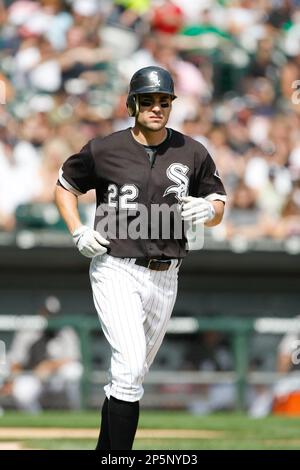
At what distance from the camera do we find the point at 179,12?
1260 centimetres

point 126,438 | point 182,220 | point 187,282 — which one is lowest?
point 126,438

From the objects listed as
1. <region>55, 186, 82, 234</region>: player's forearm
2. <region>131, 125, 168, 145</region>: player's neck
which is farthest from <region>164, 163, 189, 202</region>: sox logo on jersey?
<region>55, 186, 82, 234</region>: player's forearm

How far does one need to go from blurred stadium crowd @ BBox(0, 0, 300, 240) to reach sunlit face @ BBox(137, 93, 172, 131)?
4.93m

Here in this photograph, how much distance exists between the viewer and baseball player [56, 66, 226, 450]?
4.93 m

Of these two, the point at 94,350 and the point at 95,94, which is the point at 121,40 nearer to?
the point at 95,94

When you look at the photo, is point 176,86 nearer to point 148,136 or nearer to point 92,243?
point 148,136

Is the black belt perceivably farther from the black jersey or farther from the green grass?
the green grass

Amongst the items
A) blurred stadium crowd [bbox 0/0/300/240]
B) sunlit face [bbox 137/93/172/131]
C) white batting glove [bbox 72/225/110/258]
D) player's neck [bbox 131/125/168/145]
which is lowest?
white batting glove [bbox 72/225/110/258]

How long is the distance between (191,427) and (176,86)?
4.60 meters

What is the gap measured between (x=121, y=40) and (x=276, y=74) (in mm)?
1841

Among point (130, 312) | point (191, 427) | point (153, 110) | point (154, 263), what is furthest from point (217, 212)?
point (191, 427)

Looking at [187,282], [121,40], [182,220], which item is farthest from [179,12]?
[182,220]

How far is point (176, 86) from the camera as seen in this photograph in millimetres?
12000

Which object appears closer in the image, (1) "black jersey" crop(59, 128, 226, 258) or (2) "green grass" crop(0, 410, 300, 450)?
(1) "black jersey" crop(59, 128, 226, 258)
